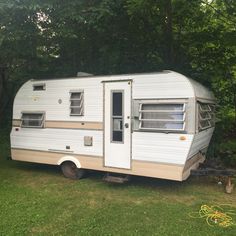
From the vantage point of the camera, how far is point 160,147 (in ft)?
25.3

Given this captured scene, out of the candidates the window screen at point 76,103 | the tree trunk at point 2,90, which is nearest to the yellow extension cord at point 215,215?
the window screen at point 76,103

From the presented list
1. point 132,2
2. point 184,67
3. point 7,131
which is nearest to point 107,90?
point 132,2

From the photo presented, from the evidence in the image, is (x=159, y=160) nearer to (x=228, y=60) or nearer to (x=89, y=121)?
(x=89, y=121)

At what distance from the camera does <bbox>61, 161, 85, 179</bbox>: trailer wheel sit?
909cm

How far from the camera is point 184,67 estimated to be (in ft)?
39.5

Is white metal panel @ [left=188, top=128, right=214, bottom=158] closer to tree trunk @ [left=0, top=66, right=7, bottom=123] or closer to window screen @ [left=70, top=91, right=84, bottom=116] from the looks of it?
window screen @ [left=70, top=91, right=84, bottom=116]

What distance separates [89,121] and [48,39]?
4004mm

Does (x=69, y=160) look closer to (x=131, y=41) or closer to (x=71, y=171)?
(x=71, y=171)

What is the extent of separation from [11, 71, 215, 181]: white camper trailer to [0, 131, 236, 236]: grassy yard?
0.52 meters

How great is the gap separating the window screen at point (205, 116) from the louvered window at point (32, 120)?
4.46 metres

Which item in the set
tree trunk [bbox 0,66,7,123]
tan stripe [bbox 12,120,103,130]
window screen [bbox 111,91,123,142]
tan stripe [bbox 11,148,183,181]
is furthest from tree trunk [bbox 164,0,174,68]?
tree trunk [bbox 0,66,7,123]

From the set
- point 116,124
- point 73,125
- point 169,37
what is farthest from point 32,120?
point 169,37

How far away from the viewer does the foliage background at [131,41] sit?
9812 millimetres

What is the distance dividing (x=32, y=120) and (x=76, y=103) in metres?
1.65
